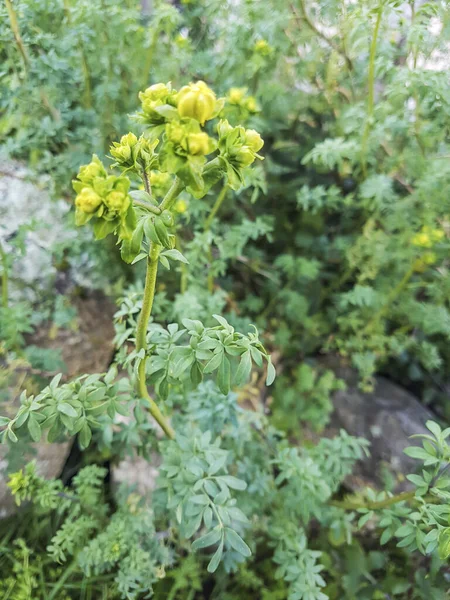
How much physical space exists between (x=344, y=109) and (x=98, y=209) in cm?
182

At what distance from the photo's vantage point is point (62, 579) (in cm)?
145

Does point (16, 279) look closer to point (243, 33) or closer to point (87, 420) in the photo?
point (87, 420)

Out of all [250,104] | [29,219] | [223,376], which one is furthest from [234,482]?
[29,219]

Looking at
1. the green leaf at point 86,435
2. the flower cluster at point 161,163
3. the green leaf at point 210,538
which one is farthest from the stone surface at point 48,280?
the flower cluster at point 161,163

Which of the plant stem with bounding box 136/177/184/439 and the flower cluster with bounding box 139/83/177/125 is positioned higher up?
the flower cluster with bounding box 139/83/177/125

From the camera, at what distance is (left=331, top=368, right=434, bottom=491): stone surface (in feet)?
6.39

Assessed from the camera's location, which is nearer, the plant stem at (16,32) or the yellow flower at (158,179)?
the yellow flower at (158,179)

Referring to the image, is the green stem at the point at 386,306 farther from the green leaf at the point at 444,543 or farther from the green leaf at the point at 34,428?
the green leaf at the point at 34,428

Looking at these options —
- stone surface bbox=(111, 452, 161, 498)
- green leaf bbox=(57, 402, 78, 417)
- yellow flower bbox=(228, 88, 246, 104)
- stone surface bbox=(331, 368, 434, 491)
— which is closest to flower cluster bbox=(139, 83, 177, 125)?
green leaf bbox=(57, 402, 78, 417)

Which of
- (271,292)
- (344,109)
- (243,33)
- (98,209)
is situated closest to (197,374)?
(98,209)

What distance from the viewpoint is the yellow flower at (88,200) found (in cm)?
65

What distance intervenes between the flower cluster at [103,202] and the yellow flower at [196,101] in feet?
0.48

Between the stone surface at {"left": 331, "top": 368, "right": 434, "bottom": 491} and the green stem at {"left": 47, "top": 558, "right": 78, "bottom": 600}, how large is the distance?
3.95 ft

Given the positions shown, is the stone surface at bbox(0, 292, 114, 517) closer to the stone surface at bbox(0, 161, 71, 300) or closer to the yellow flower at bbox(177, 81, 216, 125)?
the stone surface at bbox(0, 161, 71, 300)
